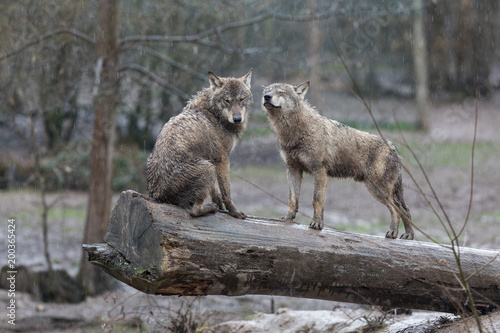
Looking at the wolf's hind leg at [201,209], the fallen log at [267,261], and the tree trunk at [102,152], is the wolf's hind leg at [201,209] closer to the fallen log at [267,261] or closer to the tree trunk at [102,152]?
the fallen log at [267,261]

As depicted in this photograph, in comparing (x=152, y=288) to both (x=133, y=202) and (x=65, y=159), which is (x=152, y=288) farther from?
(x=65, y=159)

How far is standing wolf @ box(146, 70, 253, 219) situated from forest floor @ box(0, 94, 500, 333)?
0.41 metres

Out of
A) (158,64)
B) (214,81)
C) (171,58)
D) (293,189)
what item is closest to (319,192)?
(293,189)

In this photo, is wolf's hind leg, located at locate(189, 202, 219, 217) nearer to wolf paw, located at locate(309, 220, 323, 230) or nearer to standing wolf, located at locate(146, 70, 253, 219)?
standing wolf, located at locate(146, 70, 253, 219)

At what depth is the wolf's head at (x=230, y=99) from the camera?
5.65 metres

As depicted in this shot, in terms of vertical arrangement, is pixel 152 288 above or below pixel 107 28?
below

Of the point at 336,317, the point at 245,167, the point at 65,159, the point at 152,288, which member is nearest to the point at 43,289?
the point at 65,159

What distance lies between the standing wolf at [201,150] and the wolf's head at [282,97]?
0.22m

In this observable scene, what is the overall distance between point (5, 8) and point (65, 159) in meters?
4.50

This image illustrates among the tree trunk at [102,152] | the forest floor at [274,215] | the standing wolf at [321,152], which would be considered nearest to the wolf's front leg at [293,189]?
the standing wolf at [321,152]

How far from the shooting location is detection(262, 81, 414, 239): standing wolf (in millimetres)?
5926

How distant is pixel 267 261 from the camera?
4930 mm

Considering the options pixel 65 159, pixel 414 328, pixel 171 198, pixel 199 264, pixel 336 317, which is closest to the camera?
pixel 199 264

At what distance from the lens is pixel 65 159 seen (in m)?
14.4
